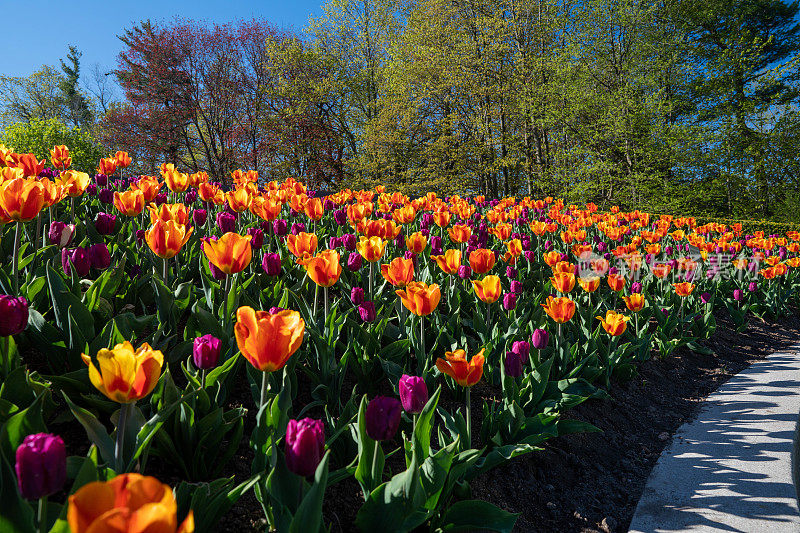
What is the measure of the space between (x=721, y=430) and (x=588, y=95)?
55.2 feet

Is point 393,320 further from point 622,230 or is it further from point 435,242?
point 622,230

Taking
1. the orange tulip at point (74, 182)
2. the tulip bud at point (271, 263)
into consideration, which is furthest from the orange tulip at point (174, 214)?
the orange tulip at point (74, 182)

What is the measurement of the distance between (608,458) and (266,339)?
6.76ft

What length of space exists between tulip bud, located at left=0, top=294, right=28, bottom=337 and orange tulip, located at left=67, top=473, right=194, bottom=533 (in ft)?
2.97

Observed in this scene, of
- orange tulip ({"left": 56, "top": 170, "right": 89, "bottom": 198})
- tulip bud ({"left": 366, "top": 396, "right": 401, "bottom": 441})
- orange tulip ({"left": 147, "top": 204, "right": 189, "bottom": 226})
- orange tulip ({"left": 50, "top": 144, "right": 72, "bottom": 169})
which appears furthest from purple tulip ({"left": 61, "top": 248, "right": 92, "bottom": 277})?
orange tulip ({"left": 50, "top": 144, "right": 72, "bottom": 169})

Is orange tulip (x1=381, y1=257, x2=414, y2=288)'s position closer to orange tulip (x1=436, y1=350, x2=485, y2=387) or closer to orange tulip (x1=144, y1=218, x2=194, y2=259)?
orange tulip (x1=436, y1=350, x2=485, y2=387)

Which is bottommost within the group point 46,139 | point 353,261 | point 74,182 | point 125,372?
point 125,372

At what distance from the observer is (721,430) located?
8.73 ft

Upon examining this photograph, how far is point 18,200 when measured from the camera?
5.82 ft

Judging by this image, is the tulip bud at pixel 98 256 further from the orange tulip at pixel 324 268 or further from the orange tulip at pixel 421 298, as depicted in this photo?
the orange tulip at pixel 421 298

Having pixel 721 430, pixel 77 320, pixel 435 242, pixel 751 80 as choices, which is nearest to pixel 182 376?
pixel 77 320

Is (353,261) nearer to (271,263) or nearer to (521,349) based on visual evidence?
(271,263)

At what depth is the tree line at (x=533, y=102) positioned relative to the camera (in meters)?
17.0

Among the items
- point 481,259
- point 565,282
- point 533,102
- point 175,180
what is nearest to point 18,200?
point 175,180
